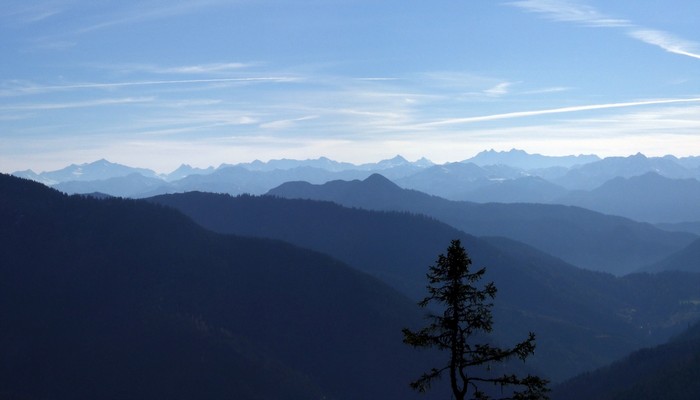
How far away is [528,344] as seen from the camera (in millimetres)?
31781

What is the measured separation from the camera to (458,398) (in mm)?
31531

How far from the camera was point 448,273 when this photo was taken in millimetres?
32844

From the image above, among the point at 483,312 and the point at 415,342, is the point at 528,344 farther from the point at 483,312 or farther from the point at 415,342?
the point at 415,342

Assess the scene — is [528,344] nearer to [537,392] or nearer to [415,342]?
[537,392]

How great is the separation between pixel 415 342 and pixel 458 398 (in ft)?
10.5

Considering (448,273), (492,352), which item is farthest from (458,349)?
(448,273)

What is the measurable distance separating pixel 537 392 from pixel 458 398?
3.89 meters

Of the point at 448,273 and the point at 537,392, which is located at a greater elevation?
the point at 448,273

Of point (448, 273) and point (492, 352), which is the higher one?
point (448, 273)

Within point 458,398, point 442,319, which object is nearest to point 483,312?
point 442,319

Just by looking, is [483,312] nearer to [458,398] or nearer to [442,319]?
[442,319]

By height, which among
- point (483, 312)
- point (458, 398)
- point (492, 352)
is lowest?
point (458, 398)

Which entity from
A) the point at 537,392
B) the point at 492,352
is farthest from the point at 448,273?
the point at 537,392

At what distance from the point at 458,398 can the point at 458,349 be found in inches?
89.4
